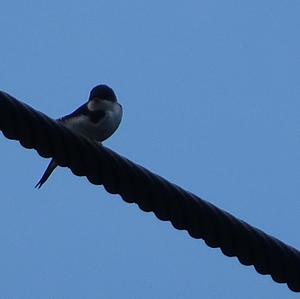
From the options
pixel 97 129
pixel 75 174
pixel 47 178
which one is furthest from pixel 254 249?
pixel 47 178

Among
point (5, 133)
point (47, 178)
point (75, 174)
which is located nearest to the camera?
point (5, 133)

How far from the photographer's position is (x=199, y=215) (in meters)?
2.34

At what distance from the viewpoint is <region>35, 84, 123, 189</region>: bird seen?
5.02 m

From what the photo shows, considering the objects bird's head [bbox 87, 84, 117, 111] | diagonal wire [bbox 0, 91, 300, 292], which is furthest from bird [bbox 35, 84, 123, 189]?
diagonal wire [bbox 0, 91, 300, 292]

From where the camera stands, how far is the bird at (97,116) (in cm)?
502

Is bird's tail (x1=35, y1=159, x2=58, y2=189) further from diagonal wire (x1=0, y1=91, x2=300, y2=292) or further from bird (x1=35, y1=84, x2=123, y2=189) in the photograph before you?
diagonal wire (x1=0, y1=91, x2=300, y2=292)

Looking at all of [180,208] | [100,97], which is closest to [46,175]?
[100,97]

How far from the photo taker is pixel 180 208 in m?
2.33

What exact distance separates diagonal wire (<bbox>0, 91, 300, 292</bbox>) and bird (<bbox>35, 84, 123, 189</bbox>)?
2.52 metres

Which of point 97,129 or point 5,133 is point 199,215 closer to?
point 5,133

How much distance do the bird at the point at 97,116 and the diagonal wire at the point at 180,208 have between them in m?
2.52

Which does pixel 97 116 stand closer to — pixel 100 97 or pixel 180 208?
pixel 100 97

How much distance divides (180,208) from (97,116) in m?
2.82

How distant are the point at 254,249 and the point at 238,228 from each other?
0.21ft
